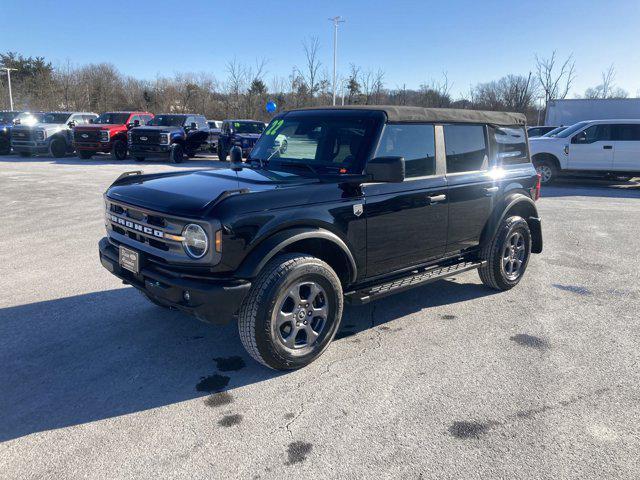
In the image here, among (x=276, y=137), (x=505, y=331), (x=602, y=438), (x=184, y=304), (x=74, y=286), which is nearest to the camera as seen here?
(x=602, y=438)

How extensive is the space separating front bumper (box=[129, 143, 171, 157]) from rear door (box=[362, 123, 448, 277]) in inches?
659

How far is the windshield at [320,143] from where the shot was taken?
4113mm

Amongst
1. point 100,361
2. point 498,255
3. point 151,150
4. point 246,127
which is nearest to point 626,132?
point 498,255

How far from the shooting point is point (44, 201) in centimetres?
1071

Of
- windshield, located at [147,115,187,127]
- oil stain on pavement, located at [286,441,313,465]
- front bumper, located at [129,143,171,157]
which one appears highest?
windshield, located at [147,115,187,127]

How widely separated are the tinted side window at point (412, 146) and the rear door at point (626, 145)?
1343 cm

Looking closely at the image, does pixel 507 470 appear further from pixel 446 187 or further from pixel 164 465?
pixel 446 187

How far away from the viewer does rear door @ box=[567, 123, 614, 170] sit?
1516 cm

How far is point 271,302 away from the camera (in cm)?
338

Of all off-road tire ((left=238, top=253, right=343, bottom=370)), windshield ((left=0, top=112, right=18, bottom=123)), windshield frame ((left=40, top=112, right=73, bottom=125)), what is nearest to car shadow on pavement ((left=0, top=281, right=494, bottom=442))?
off-road tire ((left=238, top=253, right=343, bottom=370))

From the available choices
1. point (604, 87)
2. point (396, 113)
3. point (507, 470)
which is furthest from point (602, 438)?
point (604, 87)

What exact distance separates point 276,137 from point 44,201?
808 centimetres

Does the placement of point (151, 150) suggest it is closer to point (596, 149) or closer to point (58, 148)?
point (58, 148)

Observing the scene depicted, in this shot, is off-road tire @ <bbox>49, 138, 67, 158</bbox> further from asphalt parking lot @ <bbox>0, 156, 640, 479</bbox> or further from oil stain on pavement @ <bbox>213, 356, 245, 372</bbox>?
oil stain on pavement @ <bbox>213, 356, 245, 372</bbox>
